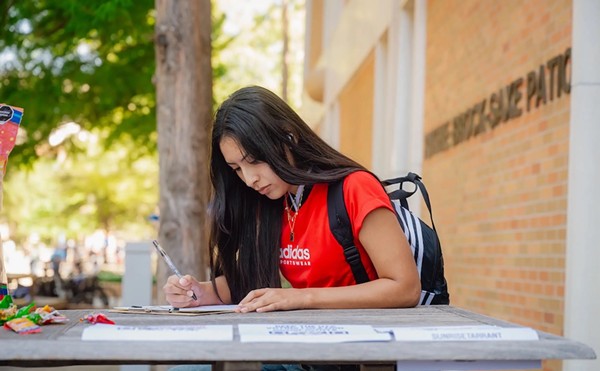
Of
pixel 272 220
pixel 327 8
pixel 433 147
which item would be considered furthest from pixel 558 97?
pixel 327 8

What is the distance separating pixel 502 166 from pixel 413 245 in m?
3.33

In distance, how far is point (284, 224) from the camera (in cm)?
327

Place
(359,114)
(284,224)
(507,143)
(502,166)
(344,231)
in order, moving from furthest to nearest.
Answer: (359,114)
(502,166)
(507,143)
(284,224)
(344,231)

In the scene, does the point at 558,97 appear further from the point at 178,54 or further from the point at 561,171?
the point at 178,54

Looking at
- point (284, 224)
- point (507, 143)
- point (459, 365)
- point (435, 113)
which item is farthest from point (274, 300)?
point (435, 113)

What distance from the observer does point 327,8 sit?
1798cm

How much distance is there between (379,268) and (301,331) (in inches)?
31.4

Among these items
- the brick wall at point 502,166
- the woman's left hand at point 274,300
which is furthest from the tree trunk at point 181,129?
the woman's left hand at point 274,300

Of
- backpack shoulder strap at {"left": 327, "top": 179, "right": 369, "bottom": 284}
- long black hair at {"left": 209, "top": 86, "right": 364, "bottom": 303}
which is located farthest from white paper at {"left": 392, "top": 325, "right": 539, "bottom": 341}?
long black hair at {"left": 209, "top": 86, "right": 364, "bottom": 303}

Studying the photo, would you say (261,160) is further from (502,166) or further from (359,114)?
(359,114)

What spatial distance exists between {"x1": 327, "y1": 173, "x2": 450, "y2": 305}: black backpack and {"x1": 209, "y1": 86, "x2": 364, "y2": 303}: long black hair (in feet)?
0.31

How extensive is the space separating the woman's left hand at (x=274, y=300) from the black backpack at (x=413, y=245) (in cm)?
→ 30

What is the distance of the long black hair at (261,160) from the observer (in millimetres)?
3014

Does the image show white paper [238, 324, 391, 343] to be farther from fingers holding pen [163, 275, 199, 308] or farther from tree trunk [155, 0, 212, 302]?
tree trunk [155, 0, 212, 302]
